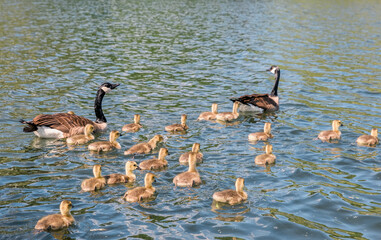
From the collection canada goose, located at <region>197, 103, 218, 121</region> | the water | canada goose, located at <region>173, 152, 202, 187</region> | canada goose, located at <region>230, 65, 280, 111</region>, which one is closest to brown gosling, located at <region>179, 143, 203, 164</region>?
the water

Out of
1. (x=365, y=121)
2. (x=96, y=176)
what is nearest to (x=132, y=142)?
(x=96, y=176)

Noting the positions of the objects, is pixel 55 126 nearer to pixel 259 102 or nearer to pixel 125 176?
pixel 125 176

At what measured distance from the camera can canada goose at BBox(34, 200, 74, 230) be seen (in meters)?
9.71

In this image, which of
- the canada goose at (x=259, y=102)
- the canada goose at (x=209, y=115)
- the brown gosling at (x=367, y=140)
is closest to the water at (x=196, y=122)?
the brown gosling at (x=367, y=140)

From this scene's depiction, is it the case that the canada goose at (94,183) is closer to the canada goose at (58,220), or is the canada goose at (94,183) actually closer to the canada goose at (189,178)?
the canada goose at (58,220)

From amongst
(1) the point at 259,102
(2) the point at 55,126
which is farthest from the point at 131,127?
(1) the point at 259,102

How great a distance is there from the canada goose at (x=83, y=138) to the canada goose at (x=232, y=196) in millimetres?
5770

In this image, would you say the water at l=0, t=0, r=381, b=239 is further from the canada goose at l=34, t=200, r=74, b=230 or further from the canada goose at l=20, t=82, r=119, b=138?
the canada goose at l=20, t=82, r=119, b=138

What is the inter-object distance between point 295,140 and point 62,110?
9334 millimetres

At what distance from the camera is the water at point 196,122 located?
34.9 feet

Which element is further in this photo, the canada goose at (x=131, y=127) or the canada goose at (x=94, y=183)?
the canada goose at (x=131, y=127)

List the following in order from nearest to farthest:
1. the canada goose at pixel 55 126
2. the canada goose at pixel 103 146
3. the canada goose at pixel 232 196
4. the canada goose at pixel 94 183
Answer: the canada goose at pixel 232 196
the canada goose at pixel 94 183
the canada goose at pixel 103 146
the canada goose at pixel 55 126

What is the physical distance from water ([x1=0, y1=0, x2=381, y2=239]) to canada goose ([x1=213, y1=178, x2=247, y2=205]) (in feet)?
0.61

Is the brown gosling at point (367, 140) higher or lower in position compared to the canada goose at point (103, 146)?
higher
